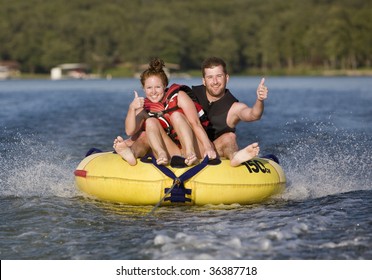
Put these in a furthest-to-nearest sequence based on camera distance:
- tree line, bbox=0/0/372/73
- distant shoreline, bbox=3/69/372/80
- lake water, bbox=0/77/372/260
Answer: tree line, bbox=0/0/372/73
distant shoreline, bbox=3/69/372/80
lake water, bbox=0/77/372/260

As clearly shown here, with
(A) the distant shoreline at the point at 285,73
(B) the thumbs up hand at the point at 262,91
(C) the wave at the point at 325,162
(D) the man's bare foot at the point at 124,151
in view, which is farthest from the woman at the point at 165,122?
(A) the distant shoreline at the point at 285,73

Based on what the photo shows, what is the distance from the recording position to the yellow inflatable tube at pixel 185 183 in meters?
6.50

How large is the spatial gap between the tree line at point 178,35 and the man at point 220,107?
262 ft

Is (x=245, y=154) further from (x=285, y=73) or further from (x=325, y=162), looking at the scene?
(x=285, y=73)

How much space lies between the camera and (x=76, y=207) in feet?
22.0

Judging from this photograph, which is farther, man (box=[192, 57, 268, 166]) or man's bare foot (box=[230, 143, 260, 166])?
man (box=[192, 57, 268, 166])

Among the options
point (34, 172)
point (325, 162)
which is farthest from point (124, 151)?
point (325, 162)

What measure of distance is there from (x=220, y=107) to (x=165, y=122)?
0.65m

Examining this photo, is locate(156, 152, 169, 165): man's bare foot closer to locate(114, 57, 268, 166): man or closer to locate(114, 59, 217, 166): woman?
locate(114, 59, 217, 166): woman

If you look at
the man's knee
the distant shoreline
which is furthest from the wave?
the distant shoreline

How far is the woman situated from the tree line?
8037 centimetres

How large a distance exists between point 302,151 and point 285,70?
3267 inches

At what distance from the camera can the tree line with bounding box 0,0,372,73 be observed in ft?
297

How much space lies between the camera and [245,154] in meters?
6.46
